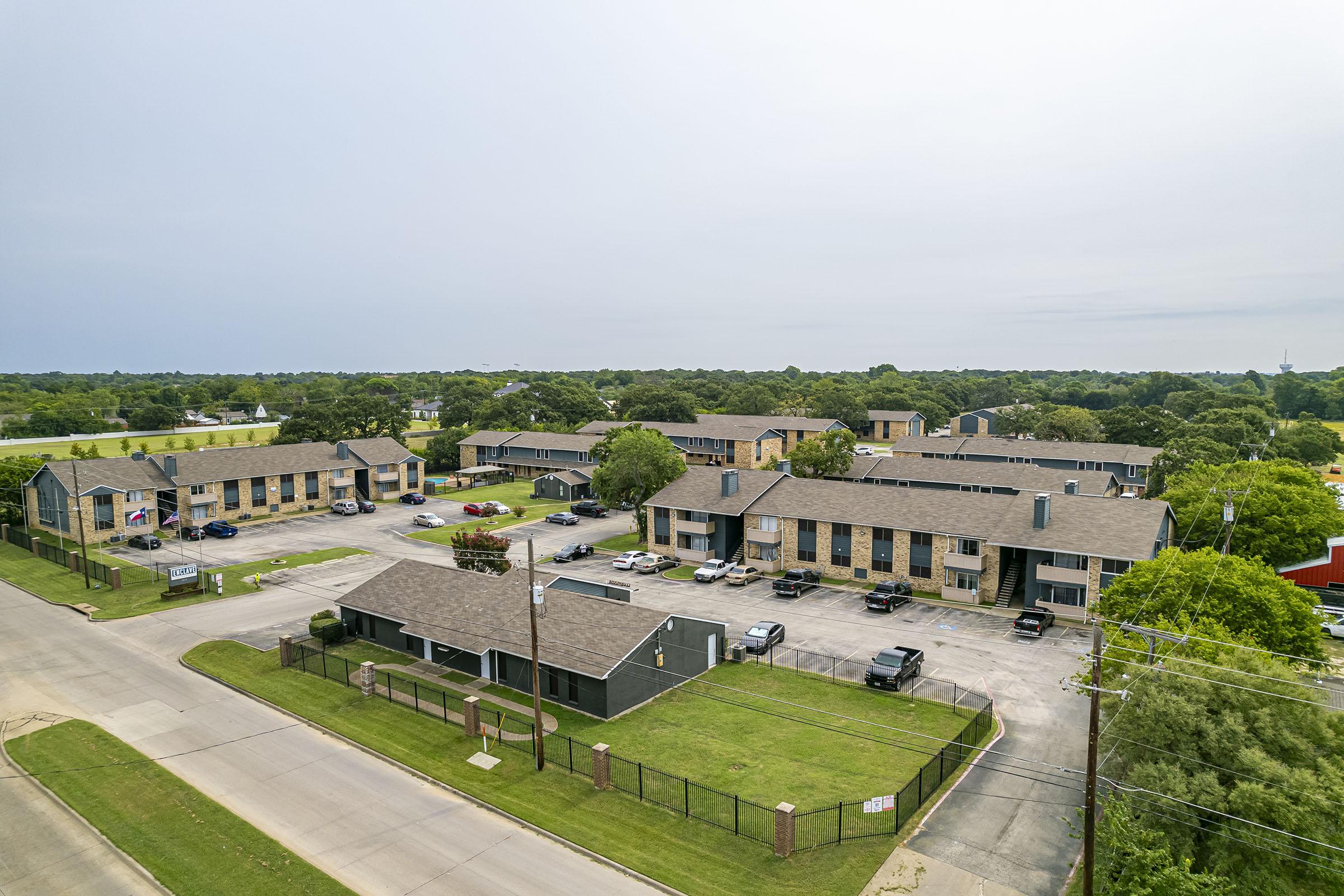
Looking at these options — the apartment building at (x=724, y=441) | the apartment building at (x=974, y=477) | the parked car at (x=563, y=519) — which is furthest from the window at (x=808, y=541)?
the apartment building at (x=724, y=441)

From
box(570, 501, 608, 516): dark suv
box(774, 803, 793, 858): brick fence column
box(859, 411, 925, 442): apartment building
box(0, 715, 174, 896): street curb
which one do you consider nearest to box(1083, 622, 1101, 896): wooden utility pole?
box(774, 803, 793, 858): brick fence column

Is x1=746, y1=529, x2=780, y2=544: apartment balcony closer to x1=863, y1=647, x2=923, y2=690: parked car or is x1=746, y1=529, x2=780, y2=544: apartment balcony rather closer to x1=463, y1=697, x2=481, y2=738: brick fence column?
x1=863, y1=647, x2=923, y2=690: parked car

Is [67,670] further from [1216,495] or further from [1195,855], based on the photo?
[1216,495]

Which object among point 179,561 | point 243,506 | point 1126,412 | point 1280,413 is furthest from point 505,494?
point 1280,413

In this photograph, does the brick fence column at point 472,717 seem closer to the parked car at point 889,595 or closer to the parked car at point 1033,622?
the parked car at point 889,595

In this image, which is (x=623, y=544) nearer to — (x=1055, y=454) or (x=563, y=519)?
(x=563, y=519)

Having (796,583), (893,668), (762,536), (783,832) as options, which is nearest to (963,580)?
(796,583)
